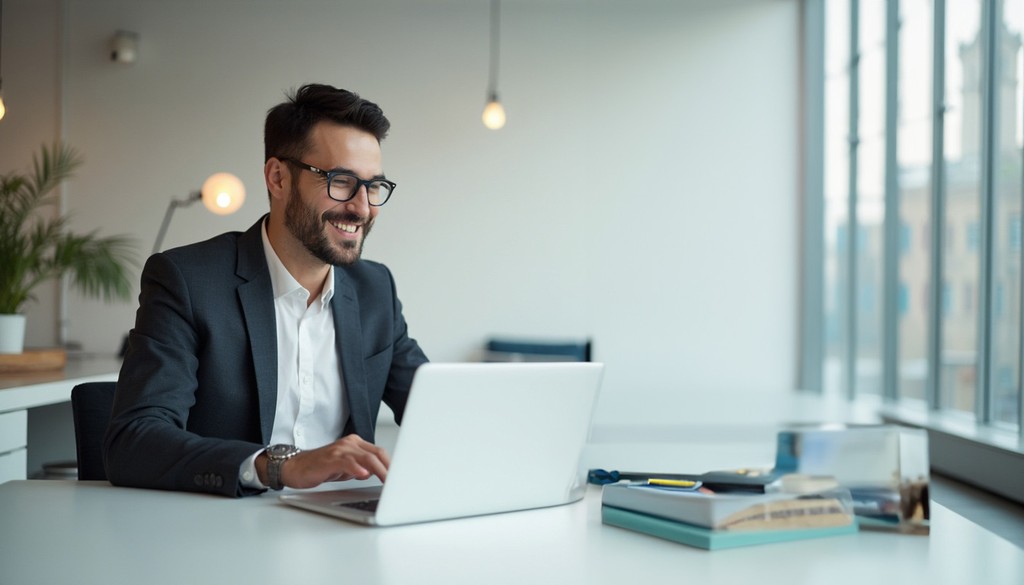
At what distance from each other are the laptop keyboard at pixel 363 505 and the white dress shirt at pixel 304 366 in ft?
2.10

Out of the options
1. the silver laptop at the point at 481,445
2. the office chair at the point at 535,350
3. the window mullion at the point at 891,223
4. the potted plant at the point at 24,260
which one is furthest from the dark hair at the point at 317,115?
the window mullion at the point at 891,223

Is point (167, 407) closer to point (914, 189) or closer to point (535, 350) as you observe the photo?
point (535, 350)

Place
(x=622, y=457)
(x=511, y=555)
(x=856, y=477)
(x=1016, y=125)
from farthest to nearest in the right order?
1. (x=1016, y=125)
2. (x=622, y=457)
3. (x=856, y=477)
4. (x=511, y=555)

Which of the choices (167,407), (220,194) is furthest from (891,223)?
(167,407)

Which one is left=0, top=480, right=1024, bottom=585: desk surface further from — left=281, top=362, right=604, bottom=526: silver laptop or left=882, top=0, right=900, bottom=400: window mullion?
left=882, top=0, right=900, bottom=400: window mullion

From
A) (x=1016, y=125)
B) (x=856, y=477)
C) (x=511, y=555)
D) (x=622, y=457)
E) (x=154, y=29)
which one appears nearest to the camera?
(x=511, y=555)

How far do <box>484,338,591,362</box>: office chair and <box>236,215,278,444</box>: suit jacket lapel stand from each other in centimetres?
465

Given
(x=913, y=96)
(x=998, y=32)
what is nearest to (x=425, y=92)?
(x=913, y=96)

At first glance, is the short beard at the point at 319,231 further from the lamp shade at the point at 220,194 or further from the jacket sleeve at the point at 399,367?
the lamp shade at the point at 220,194

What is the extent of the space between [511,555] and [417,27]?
20.8 ft

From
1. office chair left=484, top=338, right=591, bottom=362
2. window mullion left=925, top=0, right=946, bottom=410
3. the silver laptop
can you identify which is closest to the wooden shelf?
the silver laptop

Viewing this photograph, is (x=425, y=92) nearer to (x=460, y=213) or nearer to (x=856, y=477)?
(x=460, y=213)

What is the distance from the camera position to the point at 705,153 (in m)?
7.28

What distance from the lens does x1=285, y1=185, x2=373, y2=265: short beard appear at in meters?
2.09
